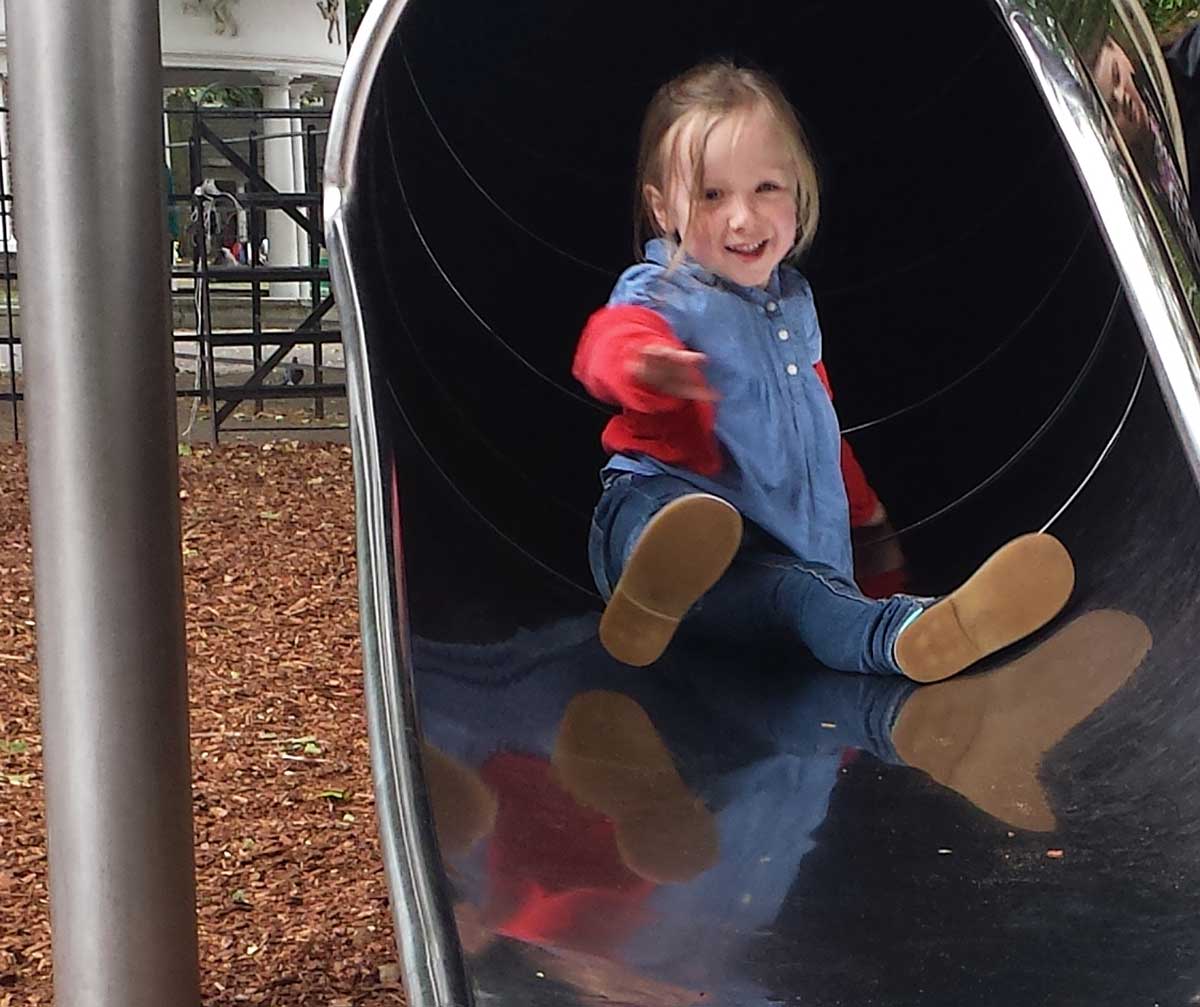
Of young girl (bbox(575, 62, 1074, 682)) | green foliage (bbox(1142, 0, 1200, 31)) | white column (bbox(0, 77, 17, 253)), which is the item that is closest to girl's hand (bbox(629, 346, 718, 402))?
young girl (bbox(575, 62, 1074, 682))

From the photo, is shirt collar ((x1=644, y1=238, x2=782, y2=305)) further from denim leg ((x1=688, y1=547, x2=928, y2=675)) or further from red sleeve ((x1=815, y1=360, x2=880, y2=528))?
denim leg ((x1=688, y1=547, x2=928, y2=675))

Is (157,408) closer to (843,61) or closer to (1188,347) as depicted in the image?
(1188,347)

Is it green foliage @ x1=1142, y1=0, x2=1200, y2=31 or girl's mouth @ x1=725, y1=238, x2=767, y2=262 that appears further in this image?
green foliage @ x1=1142, y1=0, x2=1200, y2=31

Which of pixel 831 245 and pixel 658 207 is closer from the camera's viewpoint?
pixel 658 207

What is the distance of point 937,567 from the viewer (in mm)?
3016

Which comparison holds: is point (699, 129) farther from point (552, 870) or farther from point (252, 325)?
point (252, 325)

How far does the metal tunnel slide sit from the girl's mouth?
0.54 meters

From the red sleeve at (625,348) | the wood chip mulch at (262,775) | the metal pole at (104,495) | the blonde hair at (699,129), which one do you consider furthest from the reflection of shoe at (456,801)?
the blonde hair at (699,129)

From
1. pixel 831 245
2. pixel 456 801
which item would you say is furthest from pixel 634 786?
pixel 831 245

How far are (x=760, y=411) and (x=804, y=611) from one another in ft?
1.32

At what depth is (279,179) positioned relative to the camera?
15648 millimetres

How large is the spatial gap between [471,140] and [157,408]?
2.03 m

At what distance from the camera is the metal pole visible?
67.7 inches

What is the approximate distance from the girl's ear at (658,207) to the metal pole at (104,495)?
1406mm
